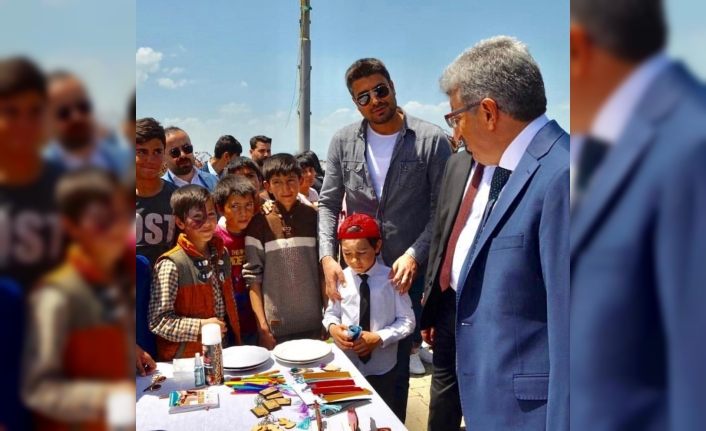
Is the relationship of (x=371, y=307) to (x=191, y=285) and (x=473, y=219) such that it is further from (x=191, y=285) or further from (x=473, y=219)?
(x=191, y=285)

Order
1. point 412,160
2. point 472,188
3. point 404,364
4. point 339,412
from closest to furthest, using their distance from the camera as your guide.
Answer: point 339,412, point 472,188, point 404,364, point 412,160

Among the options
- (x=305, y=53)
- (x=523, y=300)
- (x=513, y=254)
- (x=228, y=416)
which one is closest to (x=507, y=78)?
(x=513, y=254)

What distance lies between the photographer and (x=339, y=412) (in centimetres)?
142

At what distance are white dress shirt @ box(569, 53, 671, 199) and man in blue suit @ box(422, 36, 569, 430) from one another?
1.75 ft

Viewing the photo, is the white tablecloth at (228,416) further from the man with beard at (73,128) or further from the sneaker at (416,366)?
the sneaker at (416,366)

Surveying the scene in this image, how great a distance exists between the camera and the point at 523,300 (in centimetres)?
130

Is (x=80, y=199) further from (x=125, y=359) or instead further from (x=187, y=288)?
(x=187, y=288)

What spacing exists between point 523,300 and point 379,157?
1.40m

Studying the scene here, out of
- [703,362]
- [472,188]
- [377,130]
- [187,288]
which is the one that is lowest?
[187,288]

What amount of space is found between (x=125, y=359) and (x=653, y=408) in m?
0.63

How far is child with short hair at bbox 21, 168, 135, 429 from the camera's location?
0.35 meters

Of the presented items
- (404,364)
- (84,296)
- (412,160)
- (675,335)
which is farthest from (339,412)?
(412,160)

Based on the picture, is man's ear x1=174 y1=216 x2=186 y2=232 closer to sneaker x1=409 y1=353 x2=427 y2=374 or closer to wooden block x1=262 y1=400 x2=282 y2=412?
wooden block x1=262 y1=400 x2=282 y2=412

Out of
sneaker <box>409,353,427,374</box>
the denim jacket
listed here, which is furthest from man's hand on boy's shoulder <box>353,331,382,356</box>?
sneaker <box>409,353,427,374</box>
